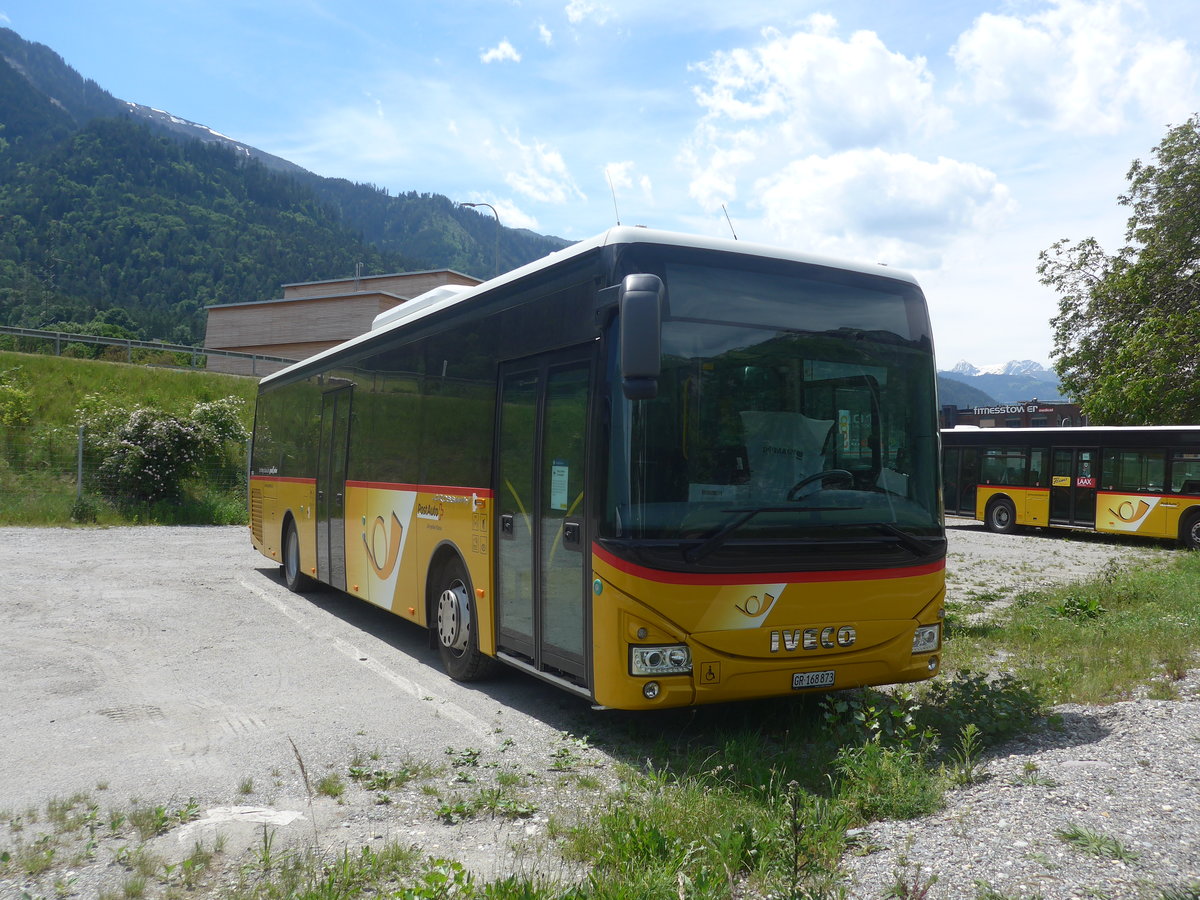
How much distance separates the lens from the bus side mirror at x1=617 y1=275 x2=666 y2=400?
543cm

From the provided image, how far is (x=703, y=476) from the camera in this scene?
5.81 metres

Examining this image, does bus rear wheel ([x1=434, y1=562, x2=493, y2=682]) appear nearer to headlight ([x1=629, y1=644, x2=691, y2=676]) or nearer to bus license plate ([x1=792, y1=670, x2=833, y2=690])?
headlight ([x1=629, y1=644, x2=691, y2=676])

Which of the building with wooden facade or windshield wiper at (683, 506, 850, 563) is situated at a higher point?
the building with wooden facade

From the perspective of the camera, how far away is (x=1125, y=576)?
14.8 meters

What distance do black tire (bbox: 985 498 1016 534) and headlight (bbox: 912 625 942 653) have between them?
2189cm

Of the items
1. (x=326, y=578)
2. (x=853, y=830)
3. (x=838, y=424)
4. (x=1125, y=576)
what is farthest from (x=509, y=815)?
(x=1125, y=576)

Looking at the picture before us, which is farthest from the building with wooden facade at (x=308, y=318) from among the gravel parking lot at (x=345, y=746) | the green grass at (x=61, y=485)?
the gravel parking lot at (x=345, y=746)

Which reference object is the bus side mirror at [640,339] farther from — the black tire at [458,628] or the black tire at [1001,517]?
the black tire at [1001,517]

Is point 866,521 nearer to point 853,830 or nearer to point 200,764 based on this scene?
point 853,830

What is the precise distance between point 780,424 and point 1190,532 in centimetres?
2007

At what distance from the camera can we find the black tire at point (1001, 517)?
2684 cm

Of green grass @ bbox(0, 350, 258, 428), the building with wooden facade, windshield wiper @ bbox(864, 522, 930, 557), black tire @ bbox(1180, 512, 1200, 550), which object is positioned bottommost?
black tire @ bbox(1180, 512, 1200, 550)

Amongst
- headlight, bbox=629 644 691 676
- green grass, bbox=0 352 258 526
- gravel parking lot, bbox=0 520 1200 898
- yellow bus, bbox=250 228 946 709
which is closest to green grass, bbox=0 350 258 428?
green grass, bbox=0 352 258 526

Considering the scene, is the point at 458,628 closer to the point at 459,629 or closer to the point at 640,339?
the point at 459,629
